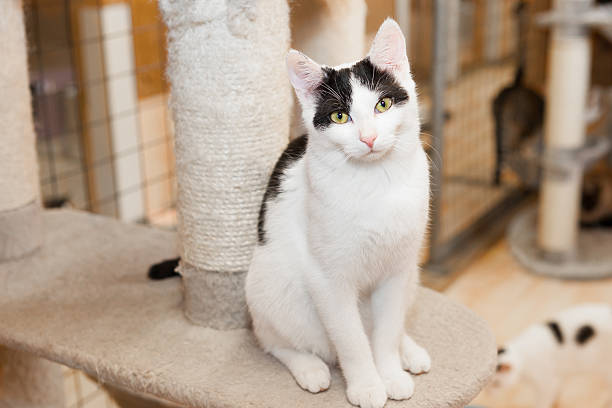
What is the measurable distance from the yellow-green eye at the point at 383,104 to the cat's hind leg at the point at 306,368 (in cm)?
37

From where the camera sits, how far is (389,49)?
0.85m

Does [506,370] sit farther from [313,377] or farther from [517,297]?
[313,377]

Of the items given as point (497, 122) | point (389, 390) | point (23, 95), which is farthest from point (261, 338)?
point (497, 122)

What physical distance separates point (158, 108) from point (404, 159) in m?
1.98

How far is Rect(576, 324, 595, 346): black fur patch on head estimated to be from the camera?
170 centimetres

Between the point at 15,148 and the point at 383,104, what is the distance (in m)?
0.80

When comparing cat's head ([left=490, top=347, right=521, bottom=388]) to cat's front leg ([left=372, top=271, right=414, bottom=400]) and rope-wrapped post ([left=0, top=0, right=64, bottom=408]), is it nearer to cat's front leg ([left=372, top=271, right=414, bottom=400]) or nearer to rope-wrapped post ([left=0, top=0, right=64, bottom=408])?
cat's front leg ([left=372, top=271, right=414, bottom=400])

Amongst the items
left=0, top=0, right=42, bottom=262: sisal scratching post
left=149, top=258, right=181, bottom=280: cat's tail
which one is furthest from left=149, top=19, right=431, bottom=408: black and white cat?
left=0, top=0, right=42, bottom=262: sisal scratching post

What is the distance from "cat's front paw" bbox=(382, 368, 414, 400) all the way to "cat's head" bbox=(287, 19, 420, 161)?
0.99 ft

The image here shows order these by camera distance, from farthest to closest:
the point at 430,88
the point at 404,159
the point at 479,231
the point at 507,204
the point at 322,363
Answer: the point at 507,204 < the point at 479,231 < the point at 430,88 < the point at 322,363 < the point at 404,159

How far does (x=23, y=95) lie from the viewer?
1348mm

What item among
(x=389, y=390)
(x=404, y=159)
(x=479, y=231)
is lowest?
(x=479, y=231)

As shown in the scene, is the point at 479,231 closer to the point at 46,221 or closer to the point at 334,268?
the point at 46,221

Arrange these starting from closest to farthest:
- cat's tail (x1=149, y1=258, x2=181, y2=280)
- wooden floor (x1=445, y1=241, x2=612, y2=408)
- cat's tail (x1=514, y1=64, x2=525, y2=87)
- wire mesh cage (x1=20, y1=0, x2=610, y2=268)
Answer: cat's tail (x1=149, y1=258, x2=181, y2=280) < wooden floor (x1=445, y1=241, x2=612, y2=408) < wire mesh cage (x1=20, y1=0, x2=610, y2=268) < cat's tail (x1=514, y1=64, x2=525, y2=87)
